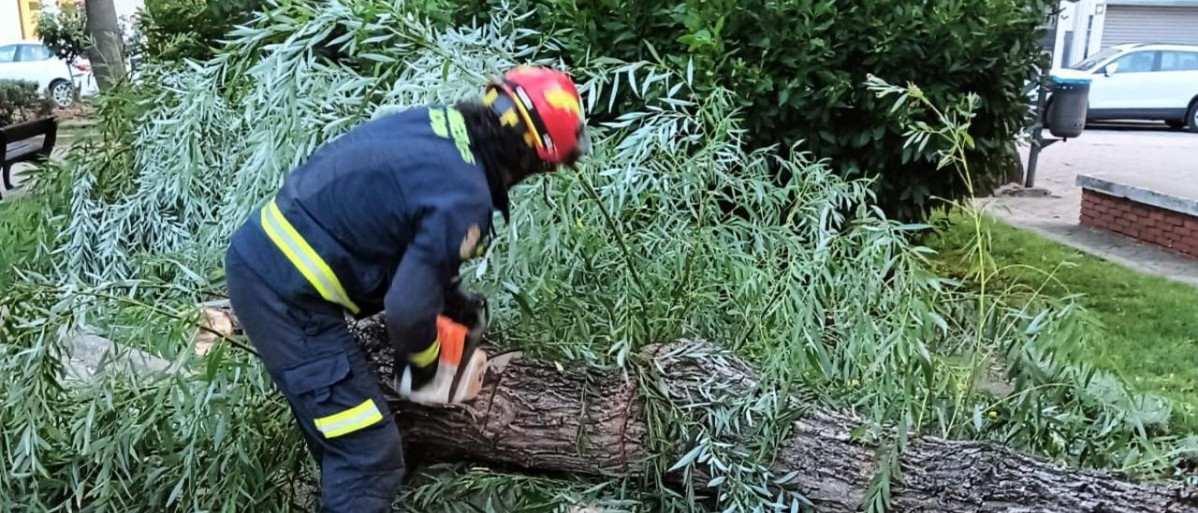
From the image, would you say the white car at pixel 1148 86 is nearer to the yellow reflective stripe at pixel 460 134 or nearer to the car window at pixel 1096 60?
the car window at pixel 1096 60

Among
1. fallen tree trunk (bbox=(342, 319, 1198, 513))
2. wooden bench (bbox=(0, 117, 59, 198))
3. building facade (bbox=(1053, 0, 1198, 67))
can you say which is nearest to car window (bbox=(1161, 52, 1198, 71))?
building facade (bbox=(1053, 0, 1198, 67))

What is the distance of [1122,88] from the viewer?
54.1 ft

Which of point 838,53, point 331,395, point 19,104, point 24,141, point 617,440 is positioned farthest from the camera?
point 19,104

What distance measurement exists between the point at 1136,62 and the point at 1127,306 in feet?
42.9

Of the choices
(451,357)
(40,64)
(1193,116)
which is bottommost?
(1193,116)

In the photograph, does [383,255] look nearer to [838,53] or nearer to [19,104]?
[838,53]

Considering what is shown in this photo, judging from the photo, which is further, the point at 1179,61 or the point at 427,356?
the point at 1179,61

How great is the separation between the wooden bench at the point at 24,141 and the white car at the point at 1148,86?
50.3 feet

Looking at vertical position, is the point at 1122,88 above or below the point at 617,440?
below

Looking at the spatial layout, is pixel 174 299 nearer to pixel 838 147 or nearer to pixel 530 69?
pixel 530 69

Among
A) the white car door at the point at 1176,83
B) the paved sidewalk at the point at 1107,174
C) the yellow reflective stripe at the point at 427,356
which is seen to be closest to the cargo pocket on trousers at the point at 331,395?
the yellow reflective stripe at the point at 427,356

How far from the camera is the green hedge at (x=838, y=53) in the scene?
4270 mm

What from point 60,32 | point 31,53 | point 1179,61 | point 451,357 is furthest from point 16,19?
point 451,357

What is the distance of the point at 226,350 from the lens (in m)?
2.91
